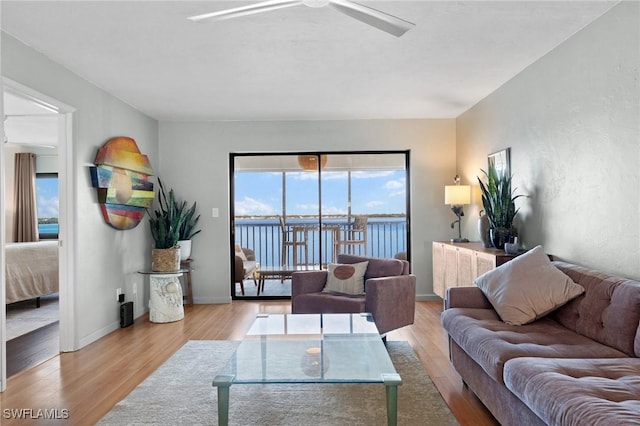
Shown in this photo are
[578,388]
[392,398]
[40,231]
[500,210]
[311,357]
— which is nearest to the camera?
[578,388]

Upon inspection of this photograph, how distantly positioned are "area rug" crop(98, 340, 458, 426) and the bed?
3187 millimetres

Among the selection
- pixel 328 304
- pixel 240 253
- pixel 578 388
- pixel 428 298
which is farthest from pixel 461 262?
pixel 240 253

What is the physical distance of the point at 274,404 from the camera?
2672mm

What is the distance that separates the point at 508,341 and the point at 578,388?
685 millimetres

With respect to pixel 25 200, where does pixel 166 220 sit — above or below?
below

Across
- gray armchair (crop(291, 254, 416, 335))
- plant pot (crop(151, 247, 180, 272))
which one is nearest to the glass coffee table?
gray armchair (crop(291, 254, 416, 335))

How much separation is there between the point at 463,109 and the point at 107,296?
4.54m

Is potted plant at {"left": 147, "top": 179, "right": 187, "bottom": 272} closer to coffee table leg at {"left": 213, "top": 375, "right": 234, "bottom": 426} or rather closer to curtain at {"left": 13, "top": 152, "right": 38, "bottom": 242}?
coffee table leg at {"left": 213, "top": 375, "right": 234, "bottom": 426}

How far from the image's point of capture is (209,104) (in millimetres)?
5047

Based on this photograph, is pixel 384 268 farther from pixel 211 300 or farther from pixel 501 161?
pixel 211 300

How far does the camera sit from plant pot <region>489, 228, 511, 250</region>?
12.8 feet

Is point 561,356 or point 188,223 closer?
point 561,356

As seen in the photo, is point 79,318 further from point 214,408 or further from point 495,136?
point 495,136

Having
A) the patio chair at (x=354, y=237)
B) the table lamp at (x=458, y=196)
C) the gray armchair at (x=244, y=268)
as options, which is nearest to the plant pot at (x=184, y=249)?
the gray armchair at (x=244, y=268)
